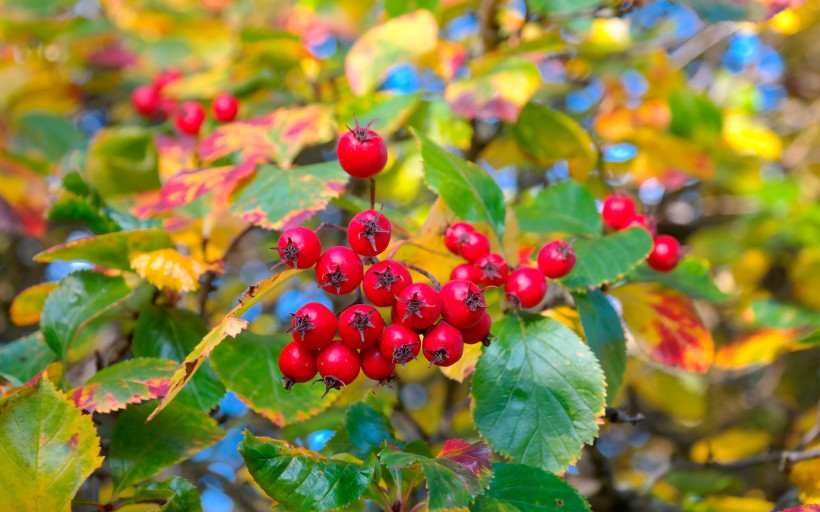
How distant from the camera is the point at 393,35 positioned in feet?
6.73

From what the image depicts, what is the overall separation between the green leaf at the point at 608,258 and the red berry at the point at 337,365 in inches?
21.3

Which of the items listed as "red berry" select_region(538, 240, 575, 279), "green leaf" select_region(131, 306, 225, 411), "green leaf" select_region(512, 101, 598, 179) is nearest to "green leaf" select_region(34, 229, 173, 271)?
"green leaf" select_region(131, 306, 225, 411)

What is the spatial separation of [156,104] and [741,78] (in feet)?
10.1

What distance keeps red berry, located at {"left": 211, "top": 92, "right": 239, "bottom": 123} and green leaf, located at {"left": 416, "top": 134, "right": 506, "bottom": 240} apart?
0.98 meters

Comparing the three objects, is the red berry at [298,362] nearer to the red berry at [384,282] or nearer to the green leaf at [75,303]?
the red berry at [384,282]

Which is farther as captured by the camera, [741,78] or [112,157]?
[741,78]

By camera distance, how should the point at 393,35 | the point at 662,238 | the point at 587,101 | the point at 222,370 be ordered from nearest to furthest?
1. the point at 222,370
2. the point at 662,238
3. the point at 393,35
4. the point at 587,101

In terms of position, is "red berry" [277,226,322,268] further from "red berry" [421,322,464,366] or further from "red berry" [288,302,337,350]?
"red berry" [421,322,464,366]

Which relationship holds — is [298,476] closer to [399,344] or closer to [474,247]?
[399,344]

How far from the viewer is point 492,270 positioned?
1.31m

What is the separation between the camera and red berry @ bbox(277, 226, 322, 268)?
3.70ft

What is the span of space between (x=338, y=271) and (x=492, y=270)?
343mm

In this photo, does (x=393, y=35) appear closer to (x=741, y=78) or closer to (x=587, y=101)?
(x=587, y=101)

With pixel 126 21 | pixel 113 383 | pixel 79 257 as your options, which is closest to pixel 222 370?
pixel 113 383
